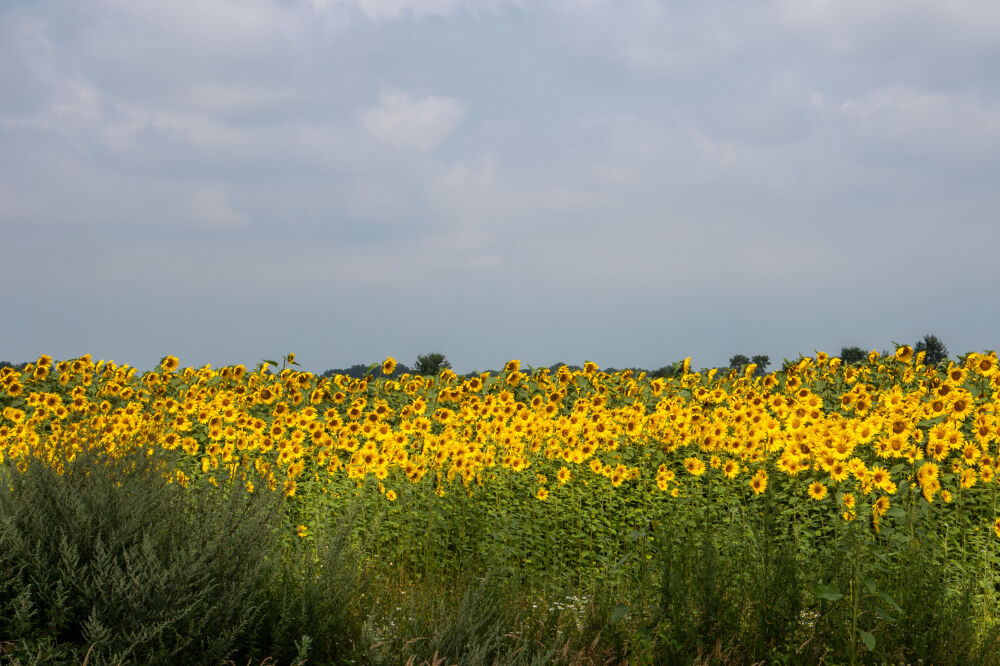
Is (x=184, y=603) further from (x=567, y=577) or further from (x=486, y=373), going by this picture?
(x=486, y=373)

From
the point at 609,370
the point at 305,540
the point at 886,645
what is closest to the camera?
the point at 886,645

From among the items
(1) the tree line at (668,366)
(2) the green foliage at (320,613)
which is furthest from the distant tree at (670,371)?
(2) the green foliage at (320,613)

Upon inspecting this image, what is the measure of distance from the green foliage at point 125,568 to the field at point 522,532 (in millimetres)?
17

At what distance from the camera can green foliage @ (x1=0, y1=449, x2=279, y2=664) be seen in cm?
A: 347

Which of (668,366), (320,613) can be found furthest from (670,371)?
(320,613)

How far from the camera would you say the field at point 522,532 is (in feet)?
12.0

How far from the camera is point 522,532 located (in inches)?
245

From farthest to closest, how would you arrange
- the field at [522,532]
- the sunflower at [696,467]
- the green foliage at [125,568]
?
the sunflower at [696,467]
the field at [522,532]
the green foliage at [125,568]

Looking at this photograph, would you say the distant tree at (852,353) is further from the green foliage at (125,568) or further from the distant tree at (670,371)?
the green foliage at (125,568)

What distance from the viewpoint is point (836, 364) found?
9922 mm

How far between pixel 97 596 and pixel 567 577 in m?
3.13

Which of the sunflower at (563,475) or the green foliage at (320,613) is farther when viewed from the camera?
the sunflower at (563,475)

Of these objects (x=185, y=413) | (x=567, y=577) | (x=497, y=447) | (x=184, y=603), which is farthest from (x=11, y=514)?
(x=185, y=413)

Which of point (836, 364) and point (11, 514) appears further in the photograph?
point (836, 364)
